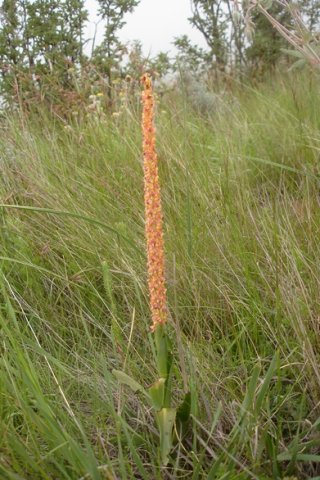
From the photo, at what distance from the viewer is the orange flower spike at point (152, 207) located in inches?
39.4

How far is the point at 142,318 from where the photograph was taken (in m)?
1.60

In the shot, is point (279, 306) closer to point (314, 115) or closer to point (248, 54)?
point (314, 115)

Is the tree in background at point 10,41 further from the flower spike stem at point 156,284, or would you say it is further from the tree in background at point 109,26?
the flower spike stem at point 156,284

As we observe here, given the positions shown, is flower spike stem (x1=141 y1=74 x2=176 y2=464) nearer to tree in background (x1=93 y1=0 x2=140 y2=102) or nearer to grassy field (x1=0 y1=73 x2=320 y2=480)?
grassy field (x1=0 y1=73 x2=320 y2=480)

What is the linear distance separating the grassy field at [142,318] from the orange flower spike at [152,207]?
0.16 ft

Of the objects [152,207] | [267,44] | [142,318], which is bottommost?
[142,318]

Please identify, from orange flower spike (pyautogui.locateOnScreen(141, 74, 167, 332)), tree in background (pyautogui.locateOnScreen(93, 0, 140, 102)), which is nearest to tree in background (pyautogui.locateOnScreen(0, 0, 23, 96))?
tree in background (pyautogui.locateOnScreen(93, 0, 140, 102))

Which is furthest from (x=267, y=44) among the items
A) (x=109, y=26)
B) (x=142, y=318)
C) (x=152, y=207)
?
(x=152, y=207)

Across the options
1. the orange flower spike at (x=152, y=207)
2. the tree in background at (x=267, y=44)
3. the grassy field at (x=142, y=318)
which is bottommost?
the grassy field at (x=142, y=318)

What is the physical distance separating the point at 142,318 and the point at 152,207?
65 centimetres

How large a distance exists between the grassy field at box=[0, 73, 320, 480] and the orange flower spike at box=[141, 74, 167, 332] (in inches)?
1.9

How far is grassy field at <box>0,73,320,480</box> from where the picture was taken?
3.73 ft

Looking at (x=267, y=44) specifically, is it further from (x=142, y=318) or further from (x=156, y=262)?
(x=156, y=262)

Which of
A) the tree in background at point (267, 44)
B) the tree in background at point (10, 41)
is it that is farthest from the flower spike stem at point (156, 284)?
the tree in background at point (267, 44)
